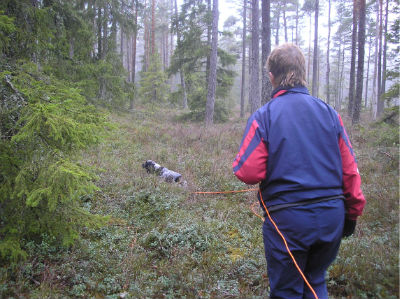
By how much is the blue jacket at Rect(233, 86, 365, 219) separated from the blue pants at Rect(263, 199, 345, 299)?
11cm

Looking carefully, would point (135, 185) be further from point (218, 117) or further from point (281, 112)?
Answer: point (218, 117)

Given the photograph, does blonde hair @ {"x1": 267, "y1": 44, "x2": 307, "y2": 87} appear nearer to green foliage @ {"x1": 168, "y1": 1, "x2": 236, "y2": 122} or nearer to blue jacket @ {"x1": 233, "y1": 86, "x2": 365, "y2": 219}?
blue jacket @ {"x1": 233, "y1": 86, "x2": 365, "y2": 219}

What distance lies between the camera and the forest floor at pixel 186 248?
10.5ft

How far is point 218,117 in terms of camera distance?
20062 millimetres

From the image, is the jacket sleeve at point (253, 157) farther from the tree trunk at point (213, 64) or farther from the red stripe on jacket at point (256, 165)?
the tree trunk at point (213, 64)

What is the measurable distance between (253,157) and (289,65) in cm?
82

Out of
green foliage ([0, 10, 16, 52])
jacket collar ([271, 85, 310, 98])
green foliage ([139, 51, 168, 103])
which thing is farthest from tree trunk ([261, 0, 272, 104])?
green foliage ([139, 51, 168, 103])

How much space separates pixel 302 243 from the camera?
1938 millimetres

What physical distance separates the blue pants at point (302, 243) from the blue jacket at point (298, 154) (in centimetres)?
11

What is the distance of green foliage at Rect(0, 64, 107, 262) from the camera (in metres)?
3.05

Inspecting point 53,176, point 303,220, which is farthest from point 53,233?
point 303,220

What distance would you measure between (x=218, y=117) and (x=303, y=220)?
Answer: 18.4m

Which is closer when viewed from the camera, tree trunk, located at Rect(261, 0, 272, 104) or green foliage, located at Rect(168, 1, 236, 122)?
tree trunk, located at Rect(261, 0, 272, 104)

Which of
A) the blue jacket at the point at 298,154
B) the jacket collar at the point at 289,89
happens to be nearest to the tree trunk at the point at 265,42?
the jacket collar at the point at 289,89
